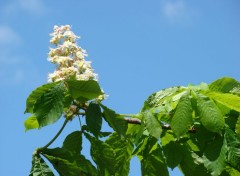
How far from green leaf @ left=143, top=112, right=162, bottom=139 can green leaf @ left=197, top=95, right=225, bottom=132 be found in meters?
0.21

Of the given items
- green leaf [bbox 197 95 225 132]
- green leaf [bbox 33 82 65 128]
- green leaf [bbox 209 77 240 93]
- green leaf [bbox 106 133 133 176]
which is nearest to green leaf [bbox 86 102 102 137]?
green leaf [bbox 33 82 65 128]

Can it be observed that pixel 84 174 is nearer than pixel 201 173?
Yes

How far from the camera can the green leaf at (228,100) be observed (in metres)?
2.01

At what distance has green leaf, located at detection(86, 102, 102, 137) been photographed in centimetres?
186

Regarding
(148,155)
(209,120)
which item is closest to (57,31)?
(148,155)

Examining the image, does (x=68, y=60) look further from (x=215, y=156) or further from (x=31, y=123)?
(x=215, y=156)

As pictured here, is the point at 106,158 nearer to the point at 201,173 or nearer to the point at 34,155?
the point at 34,155

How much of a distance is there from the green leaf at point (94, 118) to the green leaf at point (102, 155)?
0.64 feet

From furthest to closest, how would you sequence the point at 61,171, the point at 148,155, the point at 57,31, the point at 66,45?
the point at 57,31
the point at 66,45
the point at 148,155
the point at 61,171

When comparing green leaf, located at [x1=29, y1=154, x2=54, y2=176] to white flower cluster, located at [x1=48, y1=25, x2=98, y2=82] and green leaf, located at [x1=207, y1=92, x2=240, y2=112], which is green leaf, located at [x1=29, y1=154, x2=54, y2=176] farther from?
green leaf, located at [x1=207, y1=92, x2=240, y2=112]

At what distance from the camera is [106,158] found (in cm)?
204

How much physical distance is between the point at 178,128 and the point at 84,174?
0.49 meters

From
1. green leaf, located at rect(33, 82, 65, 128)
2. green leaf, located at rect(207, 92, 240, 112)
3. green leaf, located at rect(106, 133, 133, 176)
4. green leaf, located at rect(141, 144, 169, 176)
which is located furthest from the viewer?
green leaf, located at rect(106, 133, 133, 176)

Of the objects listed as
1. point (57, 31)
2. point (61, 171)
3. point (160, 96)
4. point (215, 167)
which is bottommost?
point (215, 167)
